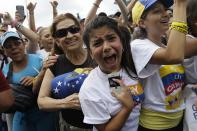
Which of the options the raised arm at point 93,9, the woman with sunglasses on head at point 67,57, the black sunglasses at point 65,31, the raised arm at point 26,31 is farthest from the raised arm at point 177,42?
the raised arm at point 26,31

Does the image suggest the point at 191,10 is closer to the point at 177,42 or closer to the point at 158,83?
the point at 177,42

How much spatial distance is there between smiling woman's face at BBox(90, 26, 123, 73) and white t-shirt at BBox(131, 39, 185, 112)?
13 centimetres

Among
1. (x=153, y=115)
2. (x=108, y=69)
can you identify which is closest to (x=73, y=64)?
(x=108, y=69)

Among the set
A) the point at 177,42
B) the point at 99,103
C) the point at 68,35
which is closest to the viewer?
the point at 177,42

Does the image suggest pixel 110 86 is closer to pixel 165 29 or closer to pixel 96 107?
pixel 96 107

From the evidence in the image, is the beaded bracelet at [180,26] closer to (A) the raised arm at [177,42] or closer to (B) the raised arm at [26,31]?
(A) the raised arm at [177,42]

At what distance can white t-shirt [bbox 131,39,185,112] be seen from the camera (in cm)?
230

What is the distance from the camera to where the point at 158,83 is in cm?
232

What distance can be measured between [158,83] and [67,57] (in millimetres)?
1015

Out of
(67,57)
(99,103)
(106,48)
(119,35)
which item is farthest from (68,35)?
(99,103)

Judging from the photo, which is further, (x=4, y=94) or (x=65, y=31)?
(x=65, y=31)

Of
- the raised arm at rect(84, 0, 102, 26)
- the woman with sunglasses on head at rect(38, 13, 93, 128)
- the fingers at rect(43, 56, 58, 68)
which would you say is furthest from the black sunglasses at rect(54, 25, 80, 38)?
the raised arm at rect(84, 0, 102, 26)

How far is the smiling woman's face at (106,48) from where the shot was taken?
2250 millimetres

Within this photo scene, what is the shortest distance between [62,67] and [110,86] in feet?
2.80
